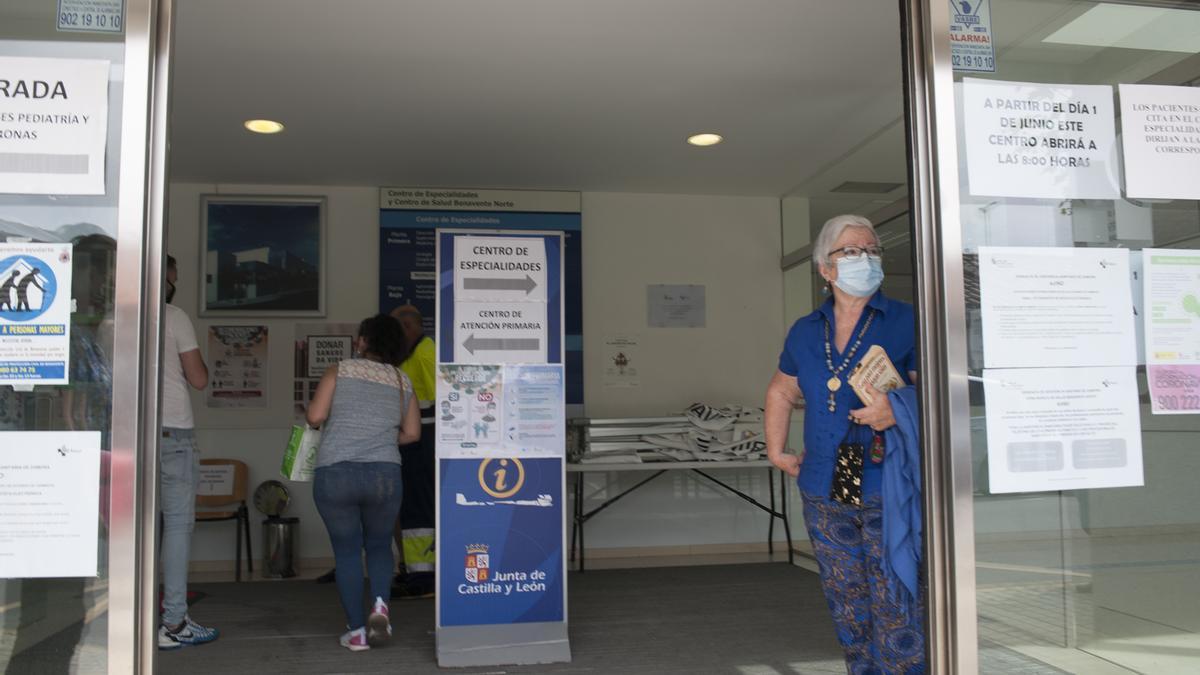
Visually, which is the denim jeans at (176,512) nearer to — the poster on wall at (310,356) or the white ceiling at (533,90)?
the white ceiling at (533,90)

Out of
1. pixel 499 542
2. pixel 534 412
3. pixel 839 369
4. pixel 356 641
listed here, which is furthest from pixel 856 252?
pixel 356 641

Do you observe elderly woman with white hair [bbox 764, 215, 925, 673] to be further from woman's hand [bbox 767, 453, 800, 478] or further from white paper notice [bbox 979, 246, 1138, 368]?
white paper notice [bbox 979, 246, 1138, 368]

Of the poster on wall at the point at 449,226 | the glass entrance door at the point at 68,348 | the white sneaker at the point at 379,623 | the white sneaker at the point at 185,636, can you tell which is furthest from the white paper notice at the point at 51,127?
the poster on wall at the point at 449,226

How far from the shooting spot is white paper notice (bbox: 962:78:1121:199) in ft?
7.64

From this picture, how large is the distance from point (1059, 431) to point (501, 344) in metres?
2.43

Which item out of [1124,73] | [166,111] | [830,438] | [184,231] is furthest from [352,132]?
[1124,73]

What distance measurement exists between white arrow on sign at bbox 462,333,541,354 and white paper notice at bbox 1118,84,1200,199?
2.45 meters

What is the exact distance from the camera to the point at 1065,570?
7.63 feet

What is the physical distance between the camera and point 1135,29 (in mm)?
2498

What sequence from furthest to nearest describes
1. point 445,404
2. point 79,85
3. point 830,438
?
1. point 445,404
2. point 830,438
3. point 79,85

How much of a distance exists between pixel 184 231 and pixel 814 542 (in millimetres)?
5121

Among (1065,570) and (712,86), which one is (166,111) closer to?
(1065,570)

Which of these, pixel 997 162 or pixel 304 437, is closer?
pixel 997 162

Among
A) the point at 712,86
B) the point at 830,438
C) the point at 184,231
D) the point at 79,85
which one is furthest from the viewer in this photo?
the point at 184,231
